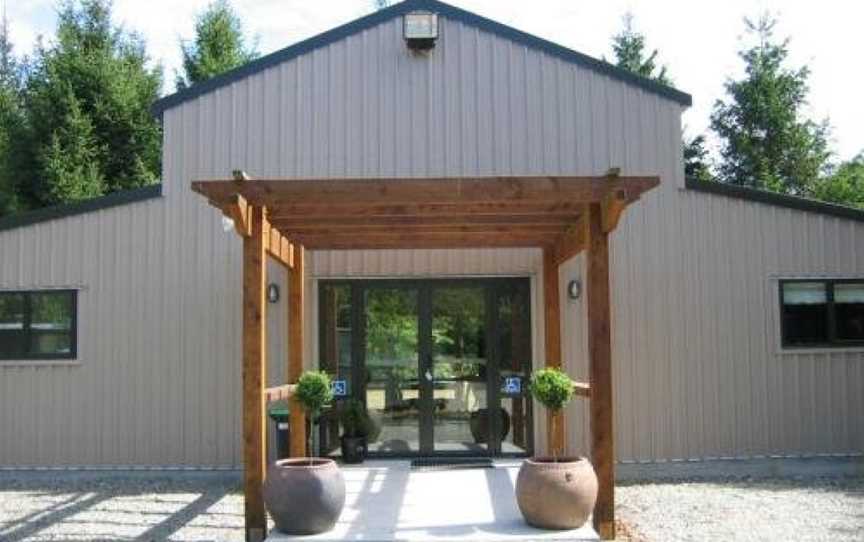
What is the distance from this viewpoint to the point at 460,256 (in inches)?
438

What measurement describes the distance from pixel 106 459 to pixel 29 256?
2.61 meters

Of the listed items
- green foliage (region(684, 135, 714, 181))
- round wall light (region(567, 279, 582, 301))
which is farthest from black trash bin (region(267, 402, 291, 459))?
green foliage (region(684, 135, 714, 181))

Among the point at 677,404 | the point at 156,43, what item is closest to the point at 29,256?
the point at 677,404

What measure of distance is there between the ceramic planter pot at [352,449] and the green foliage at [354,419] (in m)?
0.07

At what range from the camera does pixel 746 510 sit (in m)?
8.48

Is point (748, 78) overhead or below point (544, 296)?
overhead

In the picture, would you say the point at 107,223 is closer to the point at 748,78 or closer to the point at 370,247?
the point at 370,247

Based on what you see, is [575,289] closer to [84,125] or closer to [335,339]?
[335,339]

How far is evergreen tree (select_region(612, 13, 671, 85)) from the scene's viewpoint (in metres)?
25.3

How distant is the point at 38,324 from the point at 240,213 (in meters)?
5.08

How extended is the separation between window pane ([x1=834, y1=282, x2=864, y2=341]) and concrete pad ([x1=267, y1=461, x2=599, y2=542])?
4326 mm

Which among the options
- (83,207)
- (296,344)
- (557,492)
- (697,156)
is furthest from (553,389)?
(697,156)

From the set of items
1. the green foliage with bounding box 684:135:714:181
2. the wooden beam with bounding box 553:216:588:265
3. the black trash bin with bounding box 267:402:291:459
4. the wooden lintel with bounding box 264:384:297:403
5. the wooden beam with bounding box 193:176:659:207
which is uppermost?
the green foliage with bounding box 684:135:714:181

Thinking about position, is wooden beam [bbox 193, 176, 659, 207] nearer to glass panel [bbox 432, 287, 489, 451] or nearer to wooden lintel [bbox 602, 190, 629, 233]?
wooden lintel [bbox 602, 190, 629, 233]
